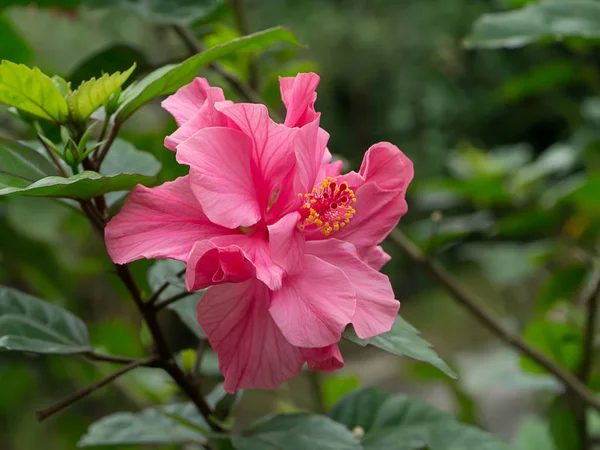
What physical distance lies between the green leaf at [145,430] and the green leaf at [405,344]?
21 centimetres

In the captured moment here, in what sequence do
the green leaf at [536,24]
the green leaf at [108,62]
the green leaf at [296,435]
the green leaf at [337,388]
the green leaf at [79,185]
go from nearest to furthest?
the green leaf at [79,185] < the green leaf at [296,435] < the green leaf at [536,24] < the green leaf at [108,62] < the green leaf at [337,388]

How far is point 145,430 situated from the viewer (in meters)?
0.56

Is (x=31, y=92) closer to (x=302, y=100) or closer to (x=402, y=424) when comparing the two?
(x=302, y=100)

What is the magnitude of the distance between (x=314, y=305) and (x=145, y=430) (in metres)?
0.27

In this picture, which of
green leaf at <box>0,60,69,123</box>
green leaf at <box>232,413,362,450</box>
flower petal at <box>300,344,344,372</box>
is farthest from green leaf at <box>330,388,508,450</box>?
green leaf at <box>0,60,69,123</box>

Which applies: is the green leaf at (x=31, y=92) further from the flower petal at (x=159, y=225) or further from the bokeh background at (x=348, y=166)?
the bokeh background at (x=348, y=166)

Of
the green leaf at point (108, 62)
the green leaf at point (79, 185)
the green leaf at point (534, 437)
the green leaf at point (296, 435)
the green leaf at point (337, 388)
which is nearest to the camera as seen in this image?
the green leaf at point (79, 185)

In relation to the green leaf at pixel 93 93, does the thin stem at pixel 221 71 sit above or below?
below

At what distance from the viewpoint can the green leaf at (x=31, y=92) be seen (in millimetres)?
413

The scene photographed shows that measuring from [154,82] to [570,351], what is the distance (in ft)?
2.64

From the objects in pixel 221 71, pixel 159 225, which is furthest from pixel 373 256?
pixel 221 71

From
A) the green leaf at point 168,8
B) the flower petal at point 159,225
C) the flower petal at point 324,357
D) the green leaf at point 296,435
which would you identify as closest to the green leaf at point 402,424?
the green leaf at point 296,435

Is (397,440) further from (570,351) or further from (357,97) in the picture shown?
(357,97)

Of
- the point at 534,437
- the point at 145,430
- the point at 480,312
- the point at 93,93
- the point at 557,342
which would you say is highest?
the point at 93,93
